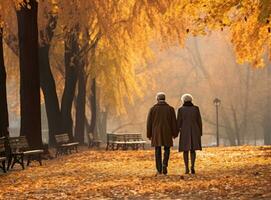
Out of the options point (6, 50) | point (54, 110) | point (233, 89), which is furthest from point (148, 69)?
point (54, 110)

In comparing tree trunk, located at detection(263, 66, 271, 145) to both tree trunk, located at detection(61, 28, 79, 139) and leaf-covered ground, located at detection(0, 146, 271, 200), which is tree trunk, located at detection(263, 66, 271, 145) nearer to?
tree trunk, located at detection(61, 28, 79, 139)

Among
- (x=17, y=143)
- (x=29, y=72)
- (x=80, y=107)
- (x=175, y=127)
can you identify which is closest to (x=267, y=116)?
(x=80, y=107)

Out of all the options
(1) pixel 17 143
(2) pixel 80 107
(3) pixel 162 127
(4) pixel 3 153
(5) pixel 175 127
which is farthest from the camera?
(2) pixel 80 107

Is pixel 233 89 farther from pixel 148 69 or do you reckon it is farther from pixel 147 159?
pixel 147 159

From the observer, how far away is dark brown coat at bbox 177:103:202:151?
1468cm

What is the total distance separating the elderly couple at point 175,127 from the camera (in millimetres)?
14695

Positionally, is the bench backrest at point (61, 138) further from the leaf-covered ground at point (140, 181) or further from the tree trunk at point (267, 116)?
the tree trunk at point (267, 116)

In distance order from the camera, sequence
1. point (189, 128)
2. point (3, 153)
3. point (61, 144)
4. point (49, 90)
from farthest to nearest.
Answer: point (49, 90), point (61, 144), point (3, 153), point (189, 128)

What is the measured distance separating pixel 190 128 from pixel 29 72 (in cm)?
874

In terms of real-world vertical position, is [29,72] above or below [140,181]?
above

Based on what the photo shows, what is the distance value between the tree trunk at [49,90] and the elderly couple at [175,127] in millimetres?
12991

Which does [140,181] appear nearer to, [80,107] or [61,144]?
[61,144]

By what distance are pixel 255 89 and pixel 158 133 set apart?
37.8 metres

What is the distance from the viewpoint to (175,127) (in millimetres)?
14945
